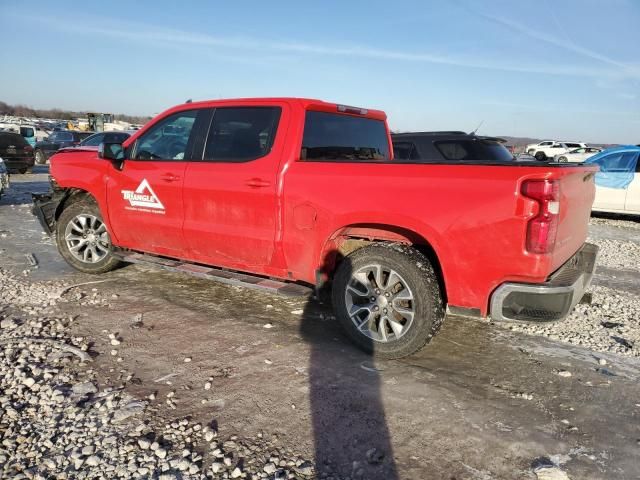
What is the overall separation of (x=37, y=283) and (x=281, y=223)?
3.19 meters

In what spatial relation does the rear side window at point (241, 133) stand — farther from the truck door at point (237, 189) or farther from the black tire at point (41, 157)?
the black tire at point (41, 157)

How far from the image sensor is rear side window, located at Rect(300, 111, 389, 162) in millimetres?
4246

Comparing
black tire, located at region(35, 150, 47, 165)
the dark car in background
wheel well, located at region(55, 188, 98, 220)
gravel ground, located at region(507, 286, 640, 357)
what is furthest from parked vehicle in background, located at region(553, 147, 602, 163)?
wheel well, located at region(55, 188, 98, 220)

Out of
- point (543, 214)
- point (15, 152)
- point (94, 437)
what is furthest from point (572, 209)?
point (15, 152)

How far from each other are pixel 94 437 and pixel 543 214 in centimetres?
295

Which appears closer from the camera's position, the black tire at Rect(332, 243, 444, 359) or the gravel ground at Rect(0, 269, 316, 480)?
the gravel ground at Rect(0, 269, 316, 480)

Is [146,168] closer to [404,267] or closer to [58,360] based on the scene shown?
[58,360]

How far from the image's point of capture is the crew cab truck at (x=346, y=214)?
3152 mm

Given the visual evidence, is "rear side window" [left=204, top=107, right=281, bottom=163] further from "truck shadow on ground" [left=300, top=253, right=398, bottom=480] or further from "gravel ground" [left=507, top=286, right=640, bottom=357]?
"gravel ground" [left=507, top=286, right=640, bottom=357]

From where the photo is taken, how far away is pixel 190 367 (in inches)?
140

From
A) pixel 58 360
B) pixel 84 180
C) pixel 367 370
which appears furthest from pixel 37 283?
pixel 367 370

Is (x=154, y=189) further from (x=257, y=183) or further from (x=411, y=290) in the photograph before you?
(x=411, y=290)

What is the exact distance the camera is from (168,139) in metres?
4.97

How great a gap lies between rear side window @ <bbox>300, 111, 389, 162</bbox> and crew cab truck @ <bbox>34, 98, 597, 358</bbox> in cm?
2
